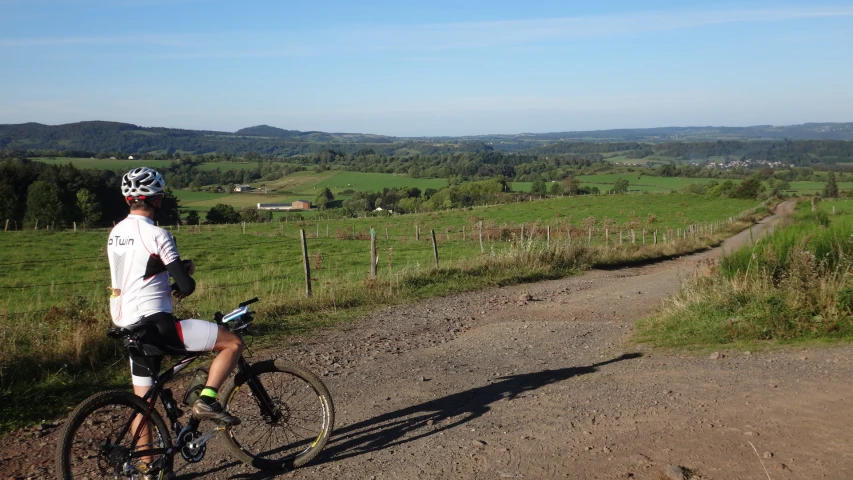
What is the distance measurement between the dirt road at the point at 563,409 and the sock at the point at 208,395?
0.69 metres

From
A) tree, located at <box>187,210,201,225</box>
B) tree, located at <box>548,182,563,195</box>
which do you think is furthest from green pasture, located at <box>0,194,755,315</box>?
tree, located at <box>548,182,563,195</box>

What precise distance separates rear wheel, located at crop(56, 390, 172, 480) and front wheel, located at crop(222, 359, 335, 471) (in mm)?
497

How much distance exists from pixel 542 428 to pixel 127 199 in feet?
11.1

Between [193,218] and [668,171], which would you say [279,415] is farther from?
[668,171]

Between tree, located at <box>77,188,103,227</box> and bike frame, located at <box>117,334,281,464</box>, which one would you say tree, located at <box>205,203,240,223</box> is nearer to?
tree, located at <box>77,188,103,227</box>

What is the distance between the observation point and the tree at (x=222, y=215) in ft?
A: 227

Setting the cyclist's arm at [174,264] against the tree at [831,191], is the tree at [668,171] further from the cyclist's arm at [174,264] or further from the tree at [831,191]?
the cyclist's arm at [174,264]

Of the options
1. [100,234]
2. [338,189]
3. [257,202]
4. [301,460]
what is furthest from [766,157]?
[301,460]

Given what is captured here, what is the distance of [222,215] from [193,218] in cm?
604

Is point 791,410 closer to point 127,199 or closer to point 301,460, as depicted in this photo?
point 301,460

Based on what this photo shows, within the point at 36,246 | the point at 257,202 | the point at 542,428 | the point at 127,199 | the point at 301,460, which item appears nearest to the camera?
the point at 127,199

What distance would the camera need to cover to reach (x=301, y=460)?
4.64m

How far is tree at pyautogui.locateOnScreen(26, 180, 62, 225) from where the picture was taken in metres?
55.3

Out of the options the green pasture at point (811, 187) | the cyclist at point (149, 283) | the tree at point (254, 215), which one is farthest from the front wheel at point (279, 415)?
the green pasture at point (811, 187)
